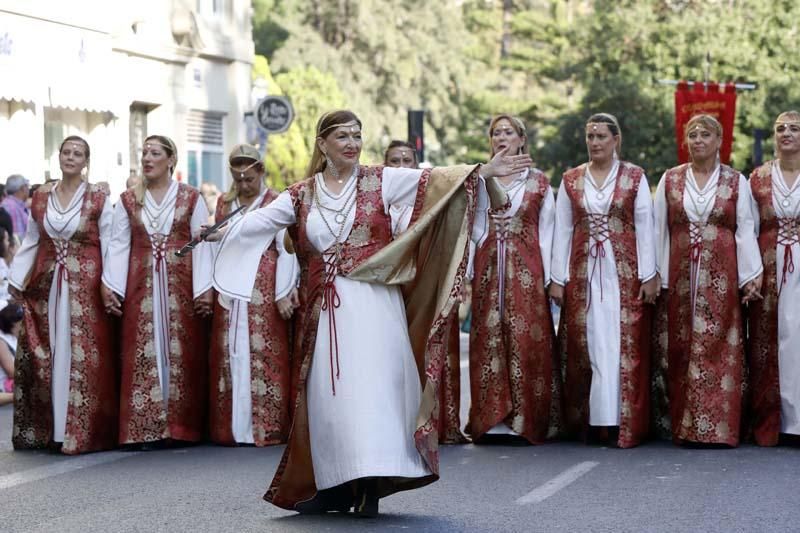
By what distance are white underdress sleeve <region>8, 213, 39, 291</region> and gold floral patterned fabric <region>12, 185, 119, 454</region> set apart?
37 mm

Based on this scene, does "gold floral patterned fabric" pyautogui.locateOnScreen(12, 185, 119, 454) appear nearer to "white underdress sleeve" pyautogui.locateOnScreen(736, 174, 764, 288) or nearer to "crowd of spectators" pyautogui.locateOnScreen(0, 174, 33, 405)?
"crowd of spectators" pyautogui.locateOnScreen(0, 174, 33, 405)

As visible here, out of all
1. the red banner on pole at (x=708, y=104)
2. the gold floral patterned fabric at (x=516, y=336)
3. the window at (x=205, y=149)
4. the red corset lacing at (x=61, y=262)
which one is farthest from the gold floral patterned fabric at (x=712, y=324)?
A: the window at (x=205, y=149)

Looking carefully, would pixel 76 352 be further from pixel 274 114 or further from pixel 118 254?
pixel 274 114

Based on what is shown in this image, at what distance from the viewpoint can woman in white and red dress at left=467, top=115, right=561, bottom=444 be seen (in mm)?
10914

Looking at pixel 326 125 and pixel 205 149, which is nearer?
pixel 326 125

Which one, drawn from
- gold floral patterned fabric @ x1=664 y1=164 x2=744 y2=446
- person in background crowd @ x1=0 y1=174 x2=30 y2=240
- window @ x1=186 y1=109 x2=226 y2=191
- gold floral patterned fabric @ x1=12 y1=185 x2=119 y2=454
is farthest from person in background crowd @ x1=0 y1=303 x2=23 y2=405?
window @ x1=186 y1=109 x2=226 y2=191

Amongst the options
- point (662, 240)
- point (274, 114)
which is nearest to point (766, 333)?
point (662, 240)

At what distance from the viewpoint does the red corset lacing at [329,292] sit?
25.7ft

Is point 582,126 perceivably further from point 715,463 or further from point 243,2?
point 715,463

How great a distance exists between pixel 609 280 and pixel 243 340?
2431 millimetres

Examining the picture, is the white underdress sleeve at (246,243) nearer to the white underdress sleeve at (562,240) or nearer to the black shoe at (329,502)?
the black shoe at (329,502)

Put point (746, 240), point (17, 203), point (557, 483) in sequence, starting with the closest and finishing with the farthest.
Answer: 1. point (557, 483)
2. point (746, 240)
3. point (17, 203)

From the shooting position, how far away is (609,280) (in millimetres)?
10852

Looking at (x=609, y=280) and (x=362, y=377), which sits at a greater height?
(x=609, y=280)
